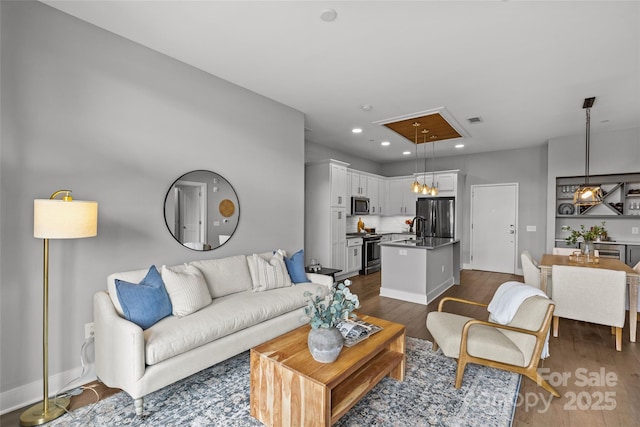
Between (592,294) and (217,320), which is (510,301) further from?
(217,320)

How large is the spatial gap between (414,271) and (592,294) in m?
2.09

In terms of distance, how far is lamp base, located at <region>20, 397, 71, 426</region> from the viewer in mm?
1946

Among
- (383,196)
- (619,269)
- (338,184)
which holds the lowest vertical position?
(619,269)

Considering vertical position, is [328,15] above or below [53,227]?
above

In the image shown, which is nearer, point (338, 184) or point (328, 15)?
point (328, 15)

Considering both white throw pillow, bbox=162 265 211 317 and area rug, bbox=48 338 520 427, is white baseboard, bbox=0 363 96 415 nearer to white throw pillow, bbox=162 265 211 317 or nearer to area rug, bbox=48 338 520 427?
area rug, bbox=48 338 520 427

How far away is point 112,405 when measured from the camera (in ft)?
7.02

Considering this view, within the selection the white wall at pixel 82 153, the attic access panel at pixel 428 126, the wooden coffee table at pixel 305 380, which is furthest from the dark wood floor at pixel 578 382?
the attic access panel at pixel 428 126

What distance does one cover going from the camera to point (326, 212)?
571 centimetres

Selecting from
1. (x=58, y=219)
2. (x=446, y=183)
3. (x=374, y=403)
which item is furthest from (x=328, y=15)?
(x=446, y=183)

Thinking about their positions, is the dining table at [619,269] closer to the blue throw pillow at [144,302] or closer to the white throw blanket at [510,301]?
the white throw blanket at [510,301]

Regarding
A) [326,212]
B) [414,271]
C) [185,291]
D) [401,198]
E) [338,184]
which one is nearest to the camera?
[185,291]

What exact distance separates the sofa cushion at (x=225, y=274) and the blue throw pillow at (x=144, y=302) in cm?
54

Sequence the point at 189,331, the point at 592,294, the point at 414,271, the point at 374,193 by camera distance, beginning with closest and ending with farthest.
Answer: the point at 189,331, the point at 592,294, the point at 414,271, the point at 374,193
